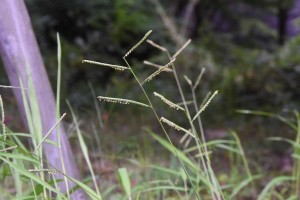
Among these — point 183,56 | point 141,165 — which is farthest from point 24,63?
point 183,56

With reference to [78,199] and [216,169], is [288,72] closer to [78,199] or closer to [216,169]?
[216,169]

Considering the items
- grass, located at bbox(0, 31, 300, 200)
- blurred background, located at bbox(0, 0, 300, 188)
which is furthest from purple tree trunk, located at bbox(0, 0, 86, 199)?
blurred background, located at bbox(0, 0, 300, 188)

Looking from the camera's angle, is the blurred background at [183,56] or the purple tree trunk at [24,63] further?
the blurred background at [183,56]

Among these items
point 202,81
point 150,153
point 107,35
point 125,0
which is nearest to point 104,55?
point 107,35

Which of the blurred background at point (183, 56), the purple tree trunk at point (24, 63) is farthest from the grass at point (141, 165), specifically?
the blurred background at point (183, 56)

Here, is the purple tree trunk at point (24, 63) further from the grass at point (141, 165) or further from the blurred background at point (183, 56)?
the blurred background at point (183, 56)

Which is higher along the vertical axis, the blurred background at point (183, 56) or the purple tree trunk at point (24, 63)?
the purple tree trunk at point (24, 63)
